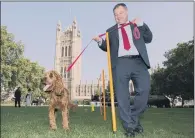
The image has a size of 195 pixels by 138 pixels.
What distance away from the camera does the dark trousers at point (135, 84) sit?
5.89 metres

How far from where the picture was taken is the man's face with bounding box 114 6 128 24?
19.6ft

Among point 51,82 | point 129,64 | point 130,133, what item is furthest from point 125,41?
point 51,82

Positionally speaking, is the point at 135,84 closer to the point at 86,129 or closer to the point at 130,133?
the point at 130,133

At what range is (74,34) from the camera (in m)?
156

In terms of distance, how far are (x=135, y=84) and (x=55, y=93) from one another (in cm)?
171

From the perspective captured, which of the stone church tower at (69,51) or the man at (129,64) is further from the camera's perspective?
the stone church tower at (69,51)

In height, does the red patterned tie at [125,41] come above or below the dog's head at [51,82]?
above

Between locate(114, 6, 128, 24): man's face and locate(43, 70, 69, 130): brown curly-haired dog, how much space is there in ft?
5.62

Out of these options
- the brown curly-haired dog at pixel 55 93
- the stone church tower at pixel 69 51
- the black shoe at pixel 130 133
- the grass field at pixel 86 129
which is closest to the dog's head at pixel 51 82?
the brown curly-haired dog at pixel 55 93

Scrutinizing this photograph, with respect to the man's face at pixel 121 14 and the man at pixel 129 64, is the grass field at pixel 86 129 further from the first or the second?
the man's face at pixel 121 14

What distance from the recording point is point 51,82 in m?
6.74

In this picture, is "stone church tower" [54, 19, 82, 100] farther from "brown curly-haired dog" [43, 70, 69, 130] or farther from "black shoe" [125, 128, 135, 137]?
"black shoe" [125, 128, 135, 137]

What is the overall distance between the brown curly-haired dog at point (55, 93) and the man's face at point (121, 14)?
5.62ft

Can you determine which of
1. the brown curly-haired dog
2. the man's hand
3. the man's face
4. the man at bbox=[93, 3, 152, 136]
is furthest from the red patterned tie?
the brown curly-haired dog
